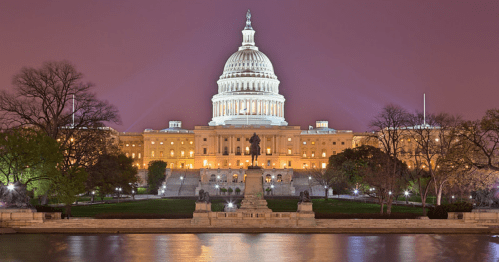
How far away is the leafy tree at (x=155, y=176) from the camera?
12175 centimetres

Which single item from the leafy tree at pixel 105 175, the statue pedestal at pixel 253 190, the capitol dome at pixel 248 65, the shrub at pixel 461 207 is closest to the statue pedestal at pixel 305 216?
the statue pedestal at pixel 253 190

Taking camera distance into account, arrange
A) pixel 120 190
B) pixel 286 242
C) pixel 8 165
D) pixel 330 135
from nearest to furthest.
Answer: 1. pixel 286 242
2. pixel 8 165
3. pixel 120 190
4. pixel 330 135

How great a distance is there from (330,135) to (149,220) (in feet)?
442

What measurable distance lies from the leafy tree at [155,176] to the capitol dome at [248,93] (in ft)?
156

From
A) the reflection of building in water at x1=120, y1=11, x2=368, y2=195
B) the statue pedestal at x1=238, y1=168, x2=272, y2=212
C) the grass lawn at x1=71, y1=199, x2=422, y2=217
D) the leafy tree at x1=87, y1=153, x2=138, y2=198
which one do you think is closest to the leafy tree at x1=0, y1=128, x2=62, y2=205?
the grass lawn at x1=71, y1=199, x2=422, y2=217

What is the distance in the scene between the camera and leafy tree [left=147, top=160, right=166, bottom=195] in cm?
12175

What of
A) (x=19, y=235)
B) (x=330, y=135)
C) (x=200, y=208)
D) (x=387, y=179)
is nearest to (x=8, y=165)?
(x=19, y=235)

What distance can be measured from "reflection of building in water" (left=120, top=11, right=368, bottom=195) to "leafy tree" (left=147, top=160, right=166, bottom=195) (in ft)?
86.3

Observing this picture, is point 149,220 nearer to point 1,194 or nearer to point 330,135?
point 1,194

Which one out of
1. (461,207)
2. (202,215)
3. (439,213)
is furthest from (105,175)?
(461,207)

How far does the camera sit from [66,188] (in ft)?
158

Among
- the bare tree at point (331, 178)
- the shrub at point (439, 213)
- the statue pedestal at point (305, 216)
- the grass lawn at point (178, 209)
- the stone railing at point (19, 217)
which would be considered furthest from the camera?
the bare tree at point (331, 178)

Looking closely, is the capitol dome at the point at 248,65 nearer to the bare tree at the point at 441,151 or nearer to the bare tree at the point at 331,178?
the bare tree at the point at 331,178

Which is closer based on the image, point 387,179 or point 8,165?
point 8,165
